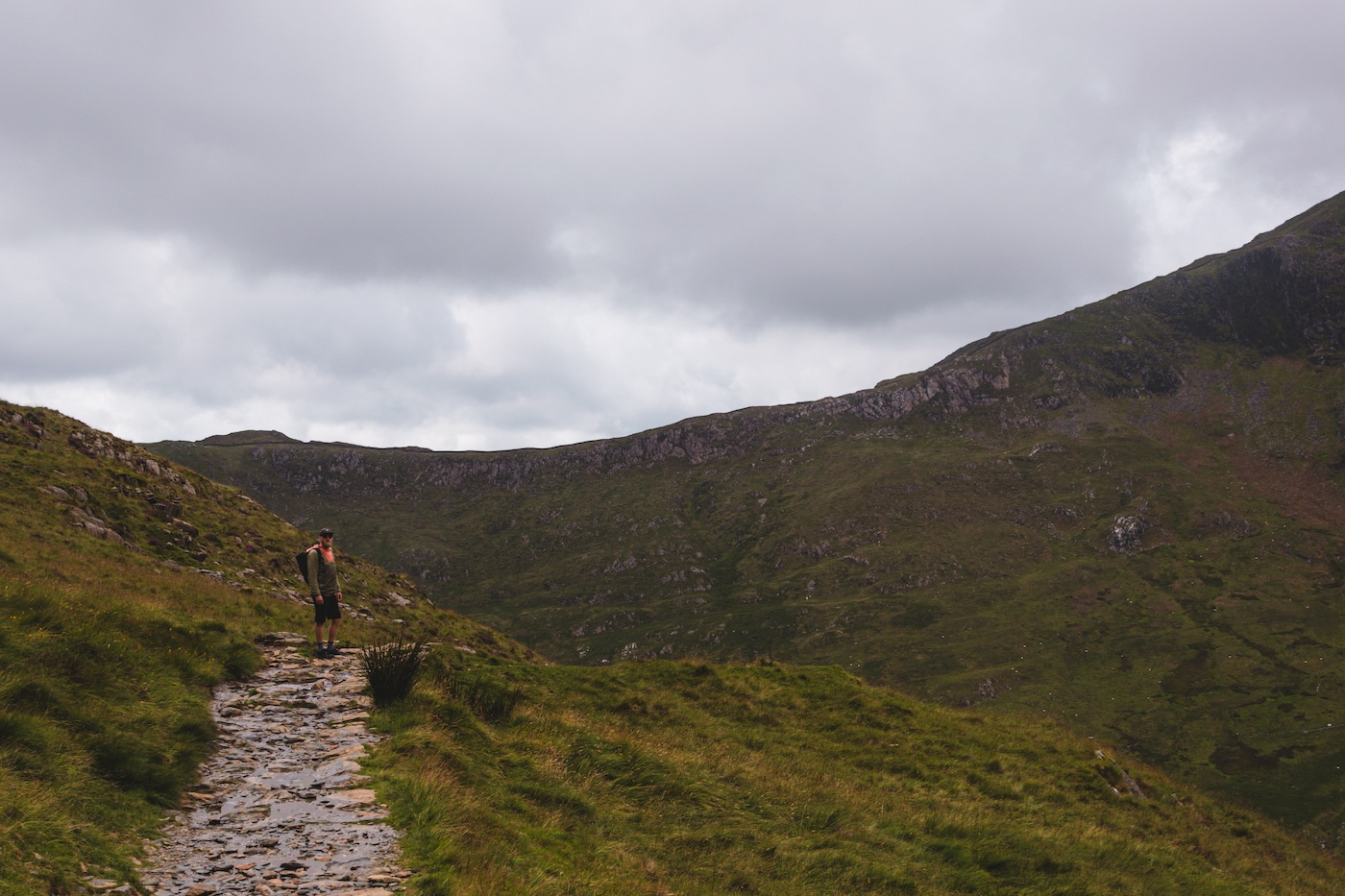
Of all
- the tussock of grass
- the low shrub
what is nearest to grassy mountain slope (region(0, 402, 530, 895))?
the low shrub

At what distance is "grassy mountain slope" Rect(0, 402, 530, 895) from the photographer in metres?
7.96

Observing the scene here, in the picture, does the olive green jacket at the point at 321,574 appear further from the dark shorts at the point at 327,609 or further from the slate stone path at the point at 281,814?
the slate stone path at the point at 281,814

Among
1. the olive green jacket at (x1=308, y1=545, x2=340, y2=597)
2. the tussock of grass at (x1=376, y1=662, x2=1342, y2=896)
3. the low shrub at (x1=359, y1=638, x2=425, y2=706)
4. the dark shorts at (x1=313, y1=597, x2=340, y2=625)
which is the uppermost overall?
the olive green jacket at (x1=308, y1=545, x2=340, y2=597)

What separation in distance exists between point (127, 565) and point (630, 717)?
20.4m

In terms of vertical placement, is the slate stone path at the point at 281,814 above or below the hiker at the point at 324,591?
below

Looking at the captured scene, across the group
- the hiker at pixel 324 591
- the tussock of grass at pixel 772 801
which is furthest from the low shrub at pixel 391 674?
the hiker at pixel 324 591

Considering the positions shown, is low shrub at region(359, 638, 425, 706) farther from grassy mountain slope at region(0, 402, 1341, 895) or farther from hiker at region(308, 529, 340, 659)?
hiker at region(308, 529, 340, 659)

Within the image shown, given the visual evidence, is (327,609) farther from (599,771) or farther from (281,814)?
(281,814)

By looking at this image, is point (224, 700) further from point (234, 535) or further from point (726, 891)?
point (234, 535)

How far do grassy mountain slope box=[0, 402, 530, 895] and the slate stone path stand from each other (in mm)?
485

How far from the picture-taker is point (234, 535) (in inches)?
1494

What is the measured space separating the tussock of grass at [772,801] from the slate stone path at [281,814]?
0.55 metres

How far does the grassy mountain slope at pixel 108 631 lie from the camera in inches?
313

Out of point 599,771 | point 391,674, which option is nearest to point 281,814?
point 391,674
